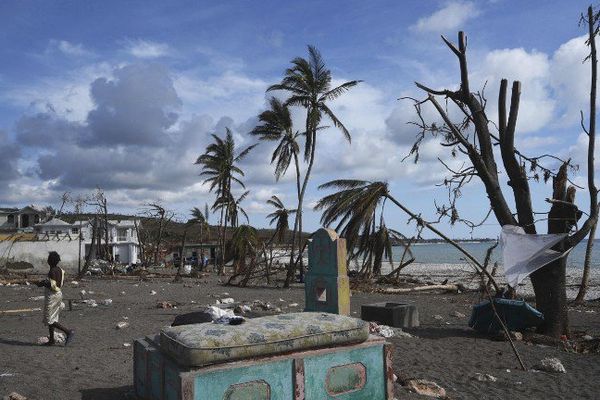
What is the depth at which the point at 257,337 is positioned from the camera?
14.6ft

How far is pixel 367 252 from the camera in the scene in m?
21.1

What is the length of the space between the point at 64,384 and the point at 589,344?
326 inches

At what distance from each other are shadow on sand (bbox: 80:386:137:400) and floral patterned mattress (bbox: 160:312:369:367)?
1.28m

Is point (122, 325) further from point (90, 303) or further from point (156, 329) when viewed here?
point (90, 303)

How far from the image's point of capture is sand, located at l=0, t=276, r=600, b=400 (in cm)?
618

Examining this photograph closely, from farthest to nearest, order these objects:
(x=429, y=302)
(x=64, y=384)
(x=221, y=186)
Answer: (x=221, y=186)
(x=429, y=302)
(x=64, y=384)

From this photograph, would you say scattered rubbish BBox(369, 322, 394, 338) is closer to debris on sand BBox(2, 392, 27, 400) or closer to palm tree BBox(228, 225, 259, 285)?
debris on sand BBox(2, 392, 27, 400)

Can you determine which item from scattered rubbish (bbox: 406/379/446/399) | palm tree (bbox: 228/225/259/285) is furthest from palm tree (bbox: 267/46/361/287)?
scattered rubbish (bbox: 406/379/446/399)

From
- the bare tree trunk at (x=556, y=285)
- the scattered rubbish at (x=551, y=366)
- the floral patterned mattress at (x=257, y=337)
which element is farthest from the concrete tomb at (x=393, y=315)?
the floral patterned mattress at (x=257, y=337)

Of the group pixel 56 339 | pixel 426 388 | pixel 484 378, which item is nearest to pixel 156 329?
pixel 56 339

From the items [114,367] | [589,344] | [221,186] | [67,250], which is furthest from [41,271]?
[589,344]

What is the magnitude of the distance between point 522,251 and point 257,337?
5.96 meters

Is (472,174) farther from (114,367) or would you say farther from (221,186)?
(221,186)

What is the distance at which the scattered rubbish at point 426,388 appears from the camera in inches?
240
